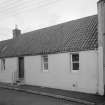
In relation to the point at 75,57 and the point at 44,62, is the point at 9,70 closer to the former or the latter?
the point at 44,62

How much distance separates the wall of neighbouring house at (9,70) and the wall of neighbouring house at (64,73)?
7.80ft

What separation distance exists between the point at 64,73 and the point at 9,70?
8417 mm

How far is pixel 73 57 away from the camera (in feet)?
37.0

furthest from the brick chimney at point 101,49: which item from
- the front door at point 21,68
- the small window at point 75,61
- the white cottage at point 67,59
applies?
the front door at point 21,68

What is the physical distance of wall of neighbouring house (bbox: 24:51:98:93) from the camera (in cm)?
995

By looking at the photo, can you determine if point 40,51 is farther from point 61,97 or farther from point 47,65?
point 61,97

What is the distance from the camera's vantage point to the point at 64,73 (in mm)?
11508

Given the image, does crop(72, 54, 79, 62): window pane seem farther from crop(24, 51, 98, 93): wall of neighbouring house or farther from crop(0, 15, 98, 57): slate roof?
crop(0, 15, 98, 57): slate roof

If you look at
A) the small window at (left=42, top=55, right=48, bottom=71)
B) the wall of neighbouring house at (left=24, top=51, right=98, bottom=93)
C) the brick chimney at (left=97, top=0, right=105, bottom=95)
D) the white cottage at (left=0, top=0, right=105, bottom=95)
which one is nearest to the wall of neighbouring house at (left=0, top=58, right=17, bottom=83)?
the white cottage at (left=0, top=0, right=105, bottom=95)

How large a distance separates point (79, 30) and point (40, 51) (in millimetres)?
4038

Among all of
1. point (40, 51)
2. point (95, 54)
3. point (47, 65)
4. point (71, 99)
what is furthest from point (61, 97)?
point (40, 51)

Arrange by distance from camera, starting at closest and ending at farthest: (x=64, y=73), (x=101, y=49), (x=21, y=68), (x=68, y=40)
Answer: (x=101, y=49) < (x=64, y=73) < (x=68, y=40) < (x=21, y=68)

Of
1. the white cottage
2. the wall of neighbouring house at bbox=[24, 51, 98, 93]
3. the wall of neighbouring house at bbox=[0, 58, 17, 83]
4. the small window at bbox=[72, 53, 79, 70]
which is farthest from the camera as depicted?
the wall of neighbouring house at bbox=[0, 58, 17, 83]

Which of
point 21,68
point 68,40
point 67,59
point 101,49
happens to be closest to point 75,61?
point 67,59
